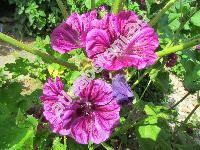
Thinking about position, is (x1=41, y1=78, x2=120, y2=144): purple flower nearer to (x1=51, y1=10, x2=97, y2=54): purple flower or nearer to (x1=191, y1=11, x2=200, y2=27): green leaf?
(x1=51, y1=10, x2=97, y2=54): purple flower

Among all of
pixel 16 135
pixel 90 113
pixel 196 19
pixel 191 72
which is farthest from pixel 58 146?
pixel 196 19

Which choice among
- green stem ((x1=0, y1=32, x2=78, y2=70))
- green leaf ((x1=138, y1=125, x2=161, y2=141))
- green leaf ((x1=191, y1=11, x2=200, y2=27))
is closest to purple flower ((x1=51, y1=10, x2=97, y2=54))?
green stem ((x1=0, y1=32, x2=78, y2=70))

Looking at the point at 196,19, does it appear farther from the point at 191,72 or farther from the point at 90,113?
the point at 90,113

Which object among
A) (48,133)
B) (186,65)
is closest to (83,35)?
(48,133)

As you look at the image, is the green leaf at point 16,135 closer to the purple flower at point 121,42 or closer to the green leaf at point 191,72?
the purple flower at point 121,42

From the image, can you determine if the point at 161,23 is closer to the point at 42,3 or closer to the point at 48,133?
the point at 48,133

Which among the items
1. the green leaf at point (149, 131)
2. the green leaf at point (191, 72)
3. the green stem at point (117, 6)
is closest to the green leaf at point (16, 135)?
the green stem at point (117, 6)
